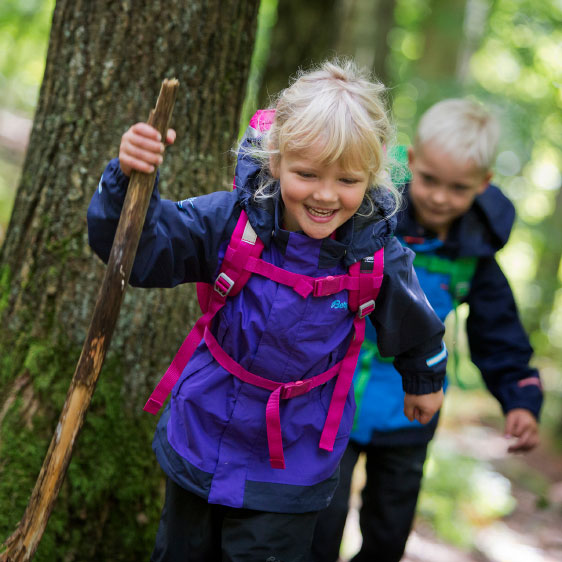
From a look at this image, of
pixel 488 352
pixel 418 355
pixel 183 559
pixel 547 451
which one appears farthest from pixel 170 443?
pixel 547 451

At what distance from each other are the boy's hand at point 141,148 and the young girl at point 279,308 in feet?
0.47

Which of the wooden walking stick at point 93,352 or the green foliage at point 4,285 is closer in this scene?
the wooden walking stick at point 93,352

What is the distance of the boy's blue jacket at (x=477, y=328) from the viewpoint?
3064 mm

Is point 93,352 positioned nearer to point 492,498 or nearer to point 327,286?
point 327,286

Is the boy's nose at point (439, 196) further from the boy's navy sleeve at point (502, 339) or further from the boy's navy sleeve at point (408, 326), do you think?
the boy's navy sleeve at point (408, 326)

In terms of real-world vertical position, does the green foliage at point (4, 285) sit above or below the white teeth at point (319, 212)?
below

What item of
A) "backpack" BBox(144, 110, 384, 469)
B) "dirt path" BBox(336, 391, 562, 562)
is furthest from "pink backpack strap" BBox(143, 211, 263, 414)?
"dirt path" BBox(336, 391, 562, 562)

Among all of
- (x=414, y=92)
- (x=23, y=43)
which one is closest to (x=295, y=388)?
(x=414, y=92)

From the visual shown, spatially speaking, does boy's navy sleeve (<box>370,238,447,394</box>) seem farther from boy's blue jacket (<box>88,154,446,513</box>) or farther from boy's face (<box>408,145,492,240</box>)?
boy's face (<box>408,145,492,240</box>)

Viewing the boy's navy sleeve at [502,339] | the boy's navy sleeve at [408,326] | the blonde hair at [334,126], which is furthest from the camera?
the boy's navy sleeve at [502,339]

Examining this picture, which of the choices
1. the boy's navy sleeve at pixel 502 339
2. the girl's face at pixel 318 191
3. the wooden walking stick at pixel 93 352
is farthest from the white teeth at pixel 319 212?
the boy's navy sleeve at pixel 502 339

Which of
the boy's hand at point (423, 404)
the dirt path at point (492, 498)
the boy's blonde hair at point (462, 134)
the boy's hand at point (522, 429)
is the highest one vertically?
the boy's blonde hair at point (462, 134)

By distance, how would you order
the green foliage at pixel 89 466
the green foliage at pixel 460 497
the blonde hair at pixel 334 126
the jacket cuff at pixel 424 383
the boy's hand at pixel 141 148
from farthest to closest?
the green foliage at pixel 460 497, the green foliage at pixel 89 466, the jacket cuff at pixel 424 383, the blonde hair at pixel 334 126, the boy's hand at pixel 141 148

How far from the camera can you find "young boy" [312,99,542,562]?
306 cm
